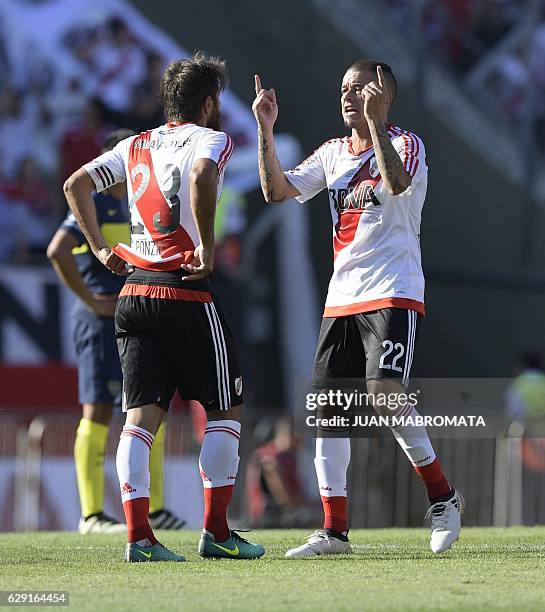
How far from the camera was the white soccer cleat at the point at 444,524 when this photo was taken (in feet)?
22.3

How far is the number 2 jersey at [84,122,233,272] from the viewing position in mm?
6473

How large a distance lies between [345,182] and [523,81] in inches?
640

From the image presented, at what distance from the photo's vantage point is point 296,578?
5.81 meters

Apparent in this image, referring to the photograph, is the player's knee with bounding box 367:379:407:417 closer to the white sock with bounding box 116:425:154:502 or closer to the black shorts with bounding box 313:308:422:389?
the black shorts with bounding box 313:308:422:389

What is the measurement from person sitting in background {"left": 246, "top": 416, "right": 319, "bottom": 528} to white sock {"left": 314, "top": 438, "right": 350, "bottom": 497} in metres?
7.66

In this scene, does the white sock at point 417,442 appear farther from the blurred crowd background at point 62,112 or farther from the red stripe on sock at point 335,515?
the blurred crowd background at point 62,112

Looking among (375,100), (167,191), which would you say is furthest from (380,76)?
(167,191)

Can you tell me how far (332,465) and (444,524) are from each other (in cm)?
64

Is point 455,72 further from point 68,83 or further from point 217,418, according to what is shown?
point 217,418

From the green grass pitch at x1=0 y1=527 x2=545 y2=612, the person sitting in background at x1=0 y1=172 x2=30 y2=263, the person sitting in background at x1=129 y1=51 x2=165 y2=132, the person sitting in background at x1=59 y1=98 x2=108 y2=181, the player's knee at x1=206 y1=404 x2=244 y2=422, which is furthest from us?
the person sitting in background at x1=129 y1=51 x2=165 y2=132

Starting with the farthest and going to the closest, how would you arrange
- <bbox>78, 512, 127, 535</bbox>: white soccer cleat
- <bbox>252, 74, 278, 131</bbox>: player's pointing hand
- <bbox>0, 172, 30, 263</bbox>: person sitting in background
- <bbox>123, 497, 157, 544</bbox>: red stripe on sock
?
1. <bbox>0, 172, 30, 263</bbox>: person sitting in background
2. <bbox>78, 512, 127, 535</bbox>: white soccer cleat
3. <bbox>252, 74, 278, 131</bbox>: player's pointing hand
4. <bbox>123, 497, 157, 544</bbox>: red stripe on sock

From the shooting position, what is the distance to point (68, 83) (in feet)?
60.8

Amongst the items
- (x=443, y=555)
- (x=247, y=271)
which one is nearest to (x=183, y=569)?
(x=443, y=555)

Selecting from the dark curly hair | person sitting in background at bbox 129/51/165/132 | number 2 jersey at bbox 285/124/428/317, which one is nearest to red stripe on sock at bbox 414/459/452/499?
number 2 jersey at bbox 285/124/428/317
